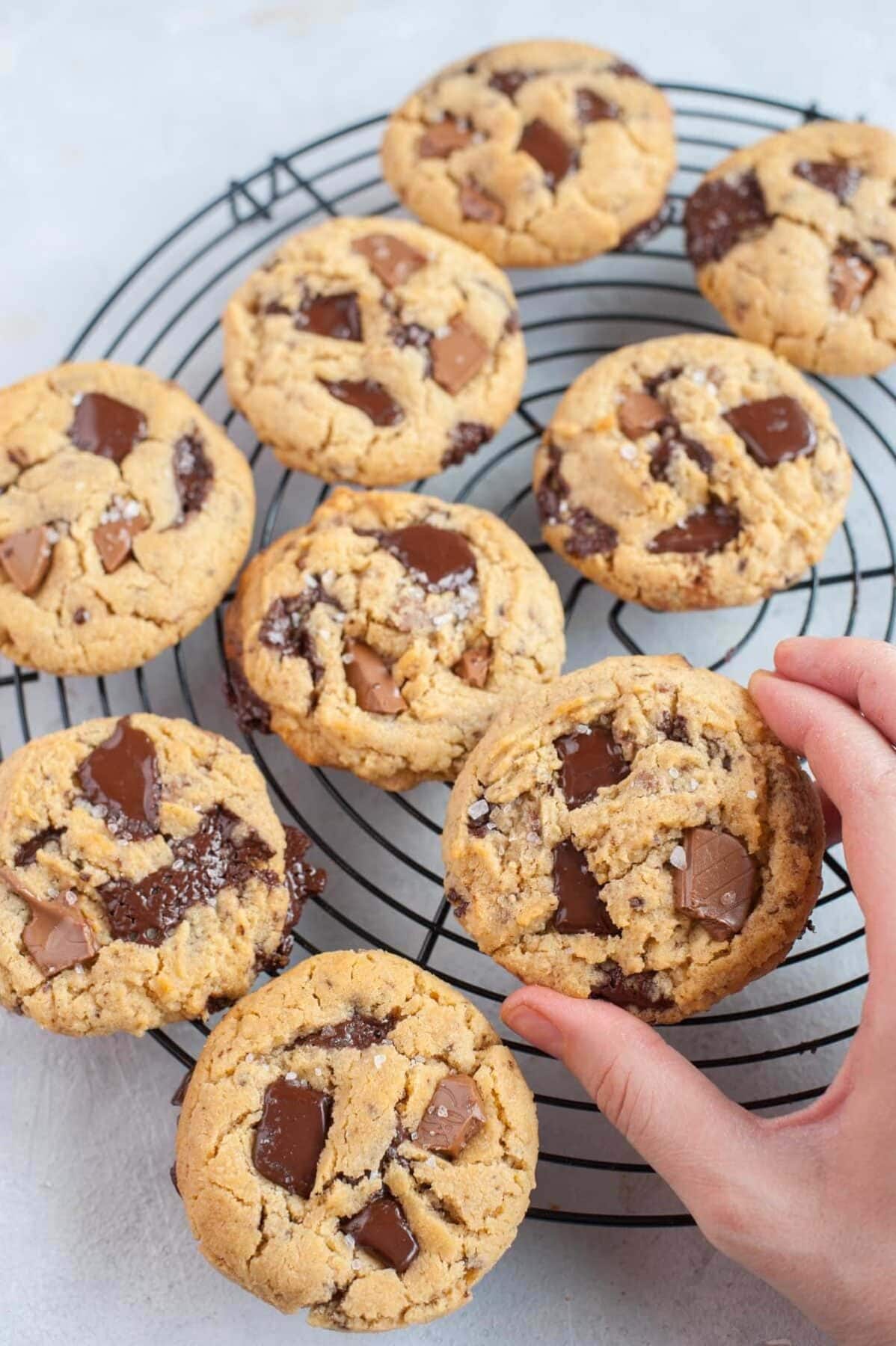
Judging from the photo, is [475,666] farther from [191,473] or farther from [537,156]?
[537,156]

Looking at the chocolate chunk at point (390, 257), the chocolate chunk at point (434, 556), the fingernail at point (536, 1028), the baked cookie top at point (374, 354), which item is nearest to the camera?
the fingernail at point (536, 1028)

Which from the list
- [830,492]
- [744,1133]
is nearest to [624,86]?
[830,492]

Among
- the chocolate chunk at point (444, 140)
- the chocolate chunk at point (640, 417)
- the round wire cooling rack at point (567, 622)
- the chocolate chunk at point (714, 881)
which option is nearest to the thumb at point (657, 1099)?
the chocolate chunk at point (714, 881)

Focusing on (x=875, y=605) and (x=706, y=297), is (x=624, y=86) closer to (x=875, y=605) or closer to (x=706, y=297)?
(x=706, y=297)

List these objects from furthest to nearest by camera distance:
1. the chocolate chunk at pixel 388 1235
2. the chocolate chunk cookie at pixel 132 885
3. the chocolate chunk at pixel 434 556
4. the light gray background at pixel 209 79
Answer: the light gray background at pixel 209 79
the chocolate chunk at pixel 434 556
the chocolate chunk cookie at pixel 132 885
the chocolate chunk at pixel 388 1235

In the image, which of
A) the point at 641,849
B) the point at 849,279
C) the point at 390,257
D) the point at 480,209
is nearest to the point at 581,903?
the point at 641,849

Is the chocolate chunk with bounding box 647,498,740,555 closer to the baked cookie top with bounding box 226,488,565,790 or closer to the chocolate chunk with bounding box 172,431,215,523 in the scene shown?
the baked cookie top with bounding box 226,488,565,790

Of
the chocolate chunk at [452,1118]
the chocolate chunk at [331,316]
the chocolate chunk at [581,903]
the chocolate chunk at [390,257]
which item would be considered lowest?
the chocolate chunk at [452,1118]

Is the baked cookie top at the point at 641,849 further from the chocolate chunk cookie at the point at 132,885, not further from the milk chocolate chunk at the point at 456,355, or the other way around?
the milk chocolate chunk at the point at 456,355
